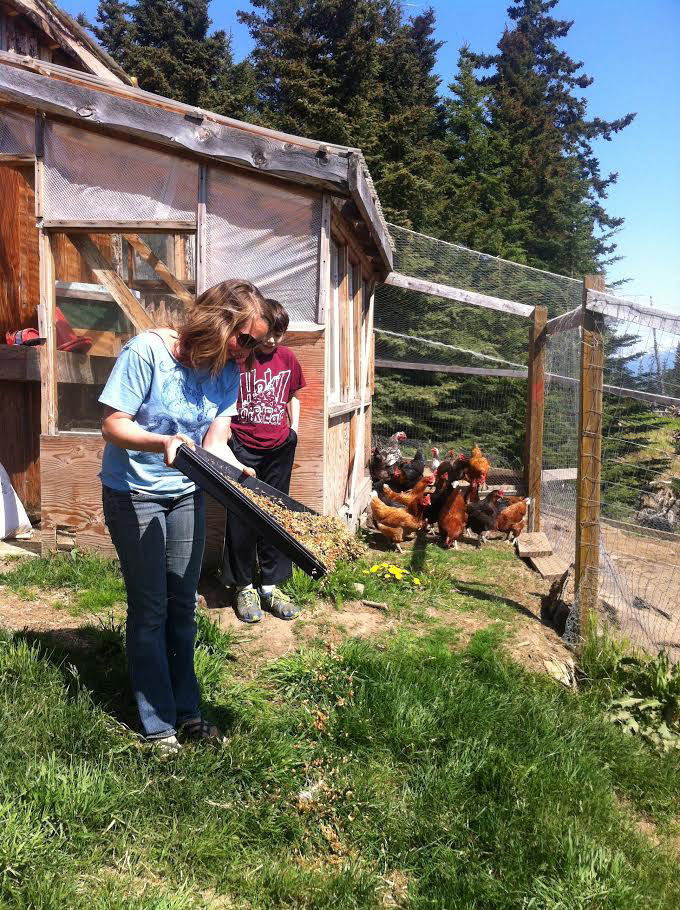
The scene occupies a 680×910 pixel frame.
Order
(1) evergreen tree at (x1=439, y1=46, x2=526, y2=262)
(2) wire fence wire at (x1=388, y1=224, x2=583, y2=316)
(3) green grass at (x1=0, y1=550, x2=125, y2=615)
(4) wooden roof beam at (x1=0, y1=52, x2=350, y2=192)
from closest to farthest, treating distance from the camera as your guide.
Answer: (3) green grass at (x1=0, y1=550, x2=125, y2=615) < (4) wooden roof beam at (x1=0, y1=52, x2=350, y2=192) < (2) wire fence wire at (x1=388, y1=224, x2=583, y2=316) < (1) evergreen tree at (x1=439, y1=46, x2=526, y2=262)

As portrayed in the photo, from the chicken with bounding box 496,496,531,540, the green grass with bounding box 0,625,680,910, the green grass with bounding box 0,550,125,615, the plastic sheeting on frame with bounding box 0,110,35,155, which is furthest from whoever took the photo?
the chicken with bounding box 496,496,531,540

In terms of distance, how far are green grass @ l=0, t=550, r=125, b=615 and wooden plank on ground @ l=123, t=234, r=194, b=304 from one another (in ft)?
6.68

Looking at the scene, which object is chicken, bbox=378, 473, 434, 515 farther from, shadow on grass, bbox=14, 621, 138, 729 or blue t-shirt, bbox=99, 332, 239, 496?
blue t-shirt, bbox=99, 332, 239, 496

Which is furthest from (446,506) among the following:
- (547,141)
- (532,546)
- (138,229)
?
(547,141)

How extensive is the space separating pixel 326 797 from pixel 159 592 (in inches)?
40.6

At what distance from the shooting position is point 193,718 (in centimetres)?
298

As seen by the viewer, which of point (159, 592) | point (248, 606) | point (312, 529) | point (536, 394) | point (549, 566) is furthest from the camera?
point (536, 394)

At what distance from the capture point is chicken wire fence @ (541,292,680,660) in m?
4.57

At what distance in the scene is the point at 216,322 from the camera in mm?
2619

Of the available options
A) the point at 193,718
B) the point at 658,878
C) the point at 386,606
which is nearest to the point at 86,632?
the point at 193,718

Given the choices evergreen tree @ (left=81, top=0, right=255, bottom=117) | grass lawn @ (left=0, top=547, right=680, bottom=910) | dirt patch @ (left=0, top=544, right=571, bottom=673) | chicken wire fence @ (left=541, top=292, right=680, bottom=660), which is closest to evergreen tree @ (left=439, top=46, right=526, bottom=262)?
evergreen tree @ (left=81, top=0, right=255, bottom=117)

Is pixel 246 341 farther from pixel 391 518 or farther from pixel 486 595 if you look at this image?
pixel 391 518

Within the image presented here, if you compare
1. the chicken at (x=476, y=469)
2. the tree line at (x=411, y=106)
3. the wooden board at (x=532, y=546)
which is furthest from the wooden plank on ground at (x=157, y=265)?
the tree line at (x=411, y=106)

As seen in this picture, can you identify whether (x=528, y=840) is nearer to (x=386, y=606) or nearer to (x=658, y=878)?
(x=658, y=878)
